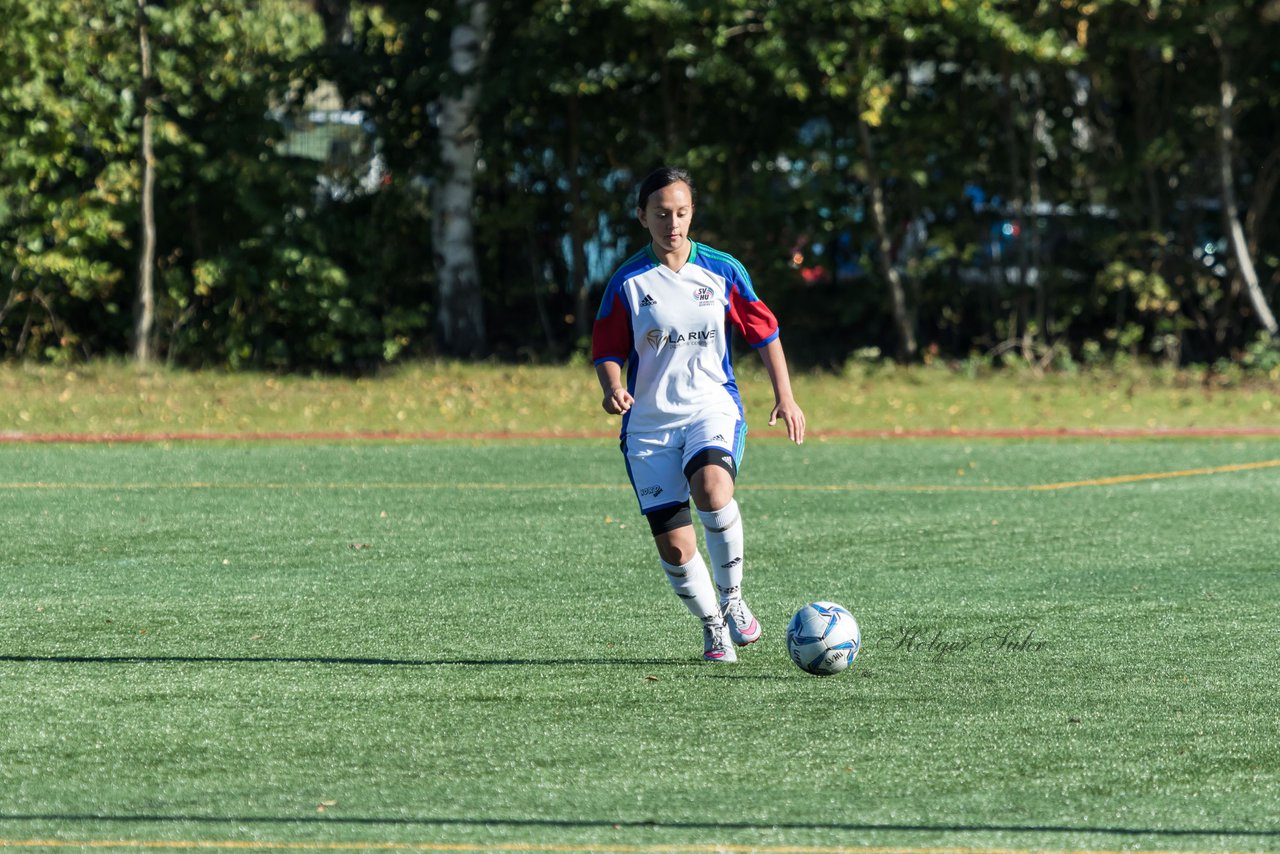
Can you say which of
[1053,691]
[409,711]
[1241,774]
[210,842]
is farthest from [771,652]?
[210,842]

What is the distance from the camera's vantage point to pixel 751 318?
6.41 meters

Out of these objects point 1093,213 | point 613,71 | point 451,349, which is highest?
point 613,71

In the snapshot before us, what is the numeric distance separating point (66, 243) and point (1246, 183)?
13.2 metres

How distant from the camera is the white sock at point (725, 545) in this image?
20.6 ft

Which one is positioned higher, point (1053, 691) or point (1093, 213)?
point (1093, 213)

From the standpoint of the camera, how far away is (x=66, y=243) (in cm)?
1894

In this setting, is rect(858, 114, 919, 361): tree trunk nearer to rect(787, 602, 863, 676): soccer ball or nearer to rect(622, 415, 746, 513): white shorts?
rect(622, 415, 746, 513): white shorts

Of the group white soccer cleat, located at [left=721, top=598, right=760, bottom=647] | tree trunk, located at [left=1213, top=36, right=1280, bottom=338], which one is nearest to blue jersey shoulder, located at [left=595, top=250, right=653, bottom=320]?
white soccer cleat, located at [left=721, top=598, right=760, bottom=647]

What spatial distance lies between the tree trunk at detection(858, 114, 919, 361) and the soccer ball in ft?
45.6

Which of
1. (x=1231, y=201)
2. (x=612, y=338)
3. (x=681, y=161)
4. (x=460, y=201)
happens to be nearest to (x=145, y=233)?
(x=460, y=201)

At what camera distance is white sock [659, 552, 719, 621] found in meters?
6.32

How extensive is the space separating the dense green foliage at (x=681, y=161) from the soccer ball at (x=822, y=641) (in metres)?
13.1

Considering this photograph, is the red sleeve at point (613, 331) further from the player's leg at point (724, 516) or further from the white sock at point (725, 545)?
the white sock at point (725, 545)

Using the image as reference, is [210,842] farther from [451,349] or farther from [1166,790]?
[451,349]
